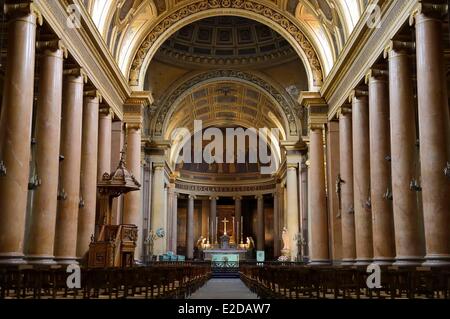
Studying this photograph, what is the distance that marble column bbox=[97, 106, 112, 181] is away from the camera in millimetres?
18938

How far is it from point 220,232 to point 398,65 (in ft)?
118

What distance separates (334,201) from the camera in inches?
800

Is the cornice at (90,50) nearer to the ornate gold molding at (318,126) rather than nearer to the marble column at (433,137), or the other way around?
the ornate gold molding at (318,126)

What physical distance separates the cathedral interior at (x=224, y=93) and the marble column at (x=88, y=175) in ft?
0.15

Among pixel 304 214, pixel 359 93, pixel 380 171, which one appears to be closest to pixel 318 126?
pixel 359 93

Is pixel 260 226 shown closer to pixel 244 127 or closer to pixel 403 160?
pixel 244 127

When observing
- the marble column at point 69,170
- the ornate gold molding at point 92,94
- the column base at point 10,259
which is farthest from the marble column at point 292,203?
the column base at point 10,259

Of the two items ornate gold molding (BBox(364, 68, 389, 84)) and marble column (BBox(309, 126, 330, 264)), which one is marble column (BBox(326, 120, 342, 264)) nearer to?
marble column (BBox(309, 126, 330, 264))

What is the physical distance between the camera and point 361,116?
57.1 feet

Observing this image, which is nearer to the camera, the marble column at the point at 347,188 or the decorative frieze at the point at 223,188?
the marble column at the point at 347,188

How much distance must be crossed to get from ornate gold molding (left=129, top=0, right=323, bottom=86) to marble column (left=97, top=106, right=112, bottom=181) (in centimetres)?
351

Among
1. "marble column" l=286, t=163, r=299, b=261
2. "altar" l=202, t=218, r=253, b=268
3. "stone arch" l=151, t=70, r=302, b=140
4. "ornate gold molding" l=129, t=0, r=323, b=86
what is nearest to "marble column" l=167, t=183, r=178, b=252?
"altar" l=202, t=218, r=253, b=268

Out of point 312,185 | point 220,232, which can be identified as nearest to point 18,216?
point 312,185

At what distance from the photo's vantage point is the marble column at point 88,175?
Answer: 55.2ft
